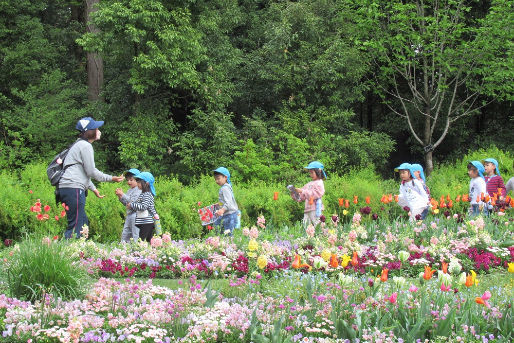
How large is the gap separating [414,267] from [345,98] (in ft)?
35.8

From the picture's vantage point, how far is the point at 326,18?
54.5 feet

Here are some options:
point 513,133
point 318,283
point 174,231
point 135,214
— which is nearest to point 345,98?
point 513,133

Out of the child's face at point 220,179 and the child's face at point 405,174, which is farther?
the child's face at point 405,174

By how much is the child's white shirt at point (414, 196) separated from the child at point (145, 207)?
3607 millimetres

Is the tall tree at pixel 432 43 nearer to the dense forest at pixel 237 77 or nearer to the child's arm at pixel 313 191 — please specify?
the dense forest at pixel 237 77

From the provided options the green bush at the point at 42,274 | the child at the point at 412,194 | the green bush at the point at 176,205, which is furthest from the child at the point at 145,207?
the child at the point at 412,194

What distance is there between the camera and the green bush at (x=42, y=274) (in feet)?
13.9

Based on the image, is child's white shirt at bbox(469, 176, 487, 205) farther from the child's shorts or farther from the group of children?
the child's shorts

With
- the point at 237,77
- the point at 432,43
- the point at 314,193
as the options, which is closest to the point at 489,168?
the point at 314,193

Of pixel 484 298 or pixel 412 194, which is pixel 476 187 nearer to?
pixel 412 194

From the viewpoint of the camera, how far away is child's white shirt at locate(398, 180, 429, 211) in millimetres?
8211

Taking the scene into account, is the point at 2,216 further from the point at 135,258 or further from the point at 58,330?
the point at 58,330

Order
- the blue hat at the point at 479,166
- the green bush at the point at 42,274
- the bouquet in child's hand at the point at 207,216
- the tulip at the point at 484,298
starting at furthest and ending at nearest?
the blue hat at the point at 479,166
the bouquet in child's hand at the point at 207,216
the green bush at the point at 42,274
the tulip at the point at 484,298

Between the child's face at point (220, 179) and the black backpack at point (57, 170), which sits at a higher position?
the black backpack at point (57, 170)
